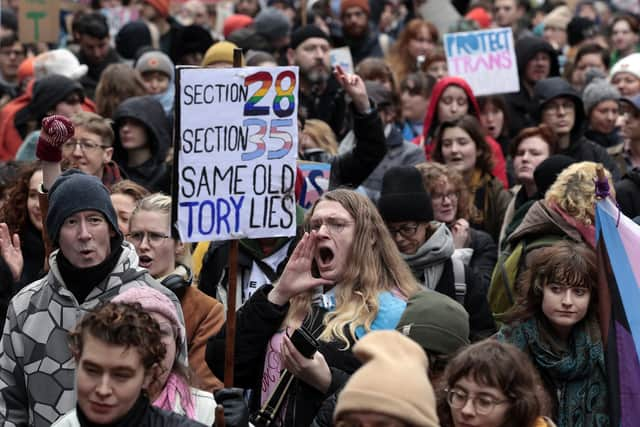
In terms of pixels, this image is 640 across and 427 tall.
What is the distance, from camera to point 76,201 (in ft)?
21.9

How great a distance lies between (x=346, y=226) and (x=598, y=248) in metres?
1.15

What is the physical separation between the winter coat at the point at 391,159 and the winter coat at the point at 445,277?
94.6 inches

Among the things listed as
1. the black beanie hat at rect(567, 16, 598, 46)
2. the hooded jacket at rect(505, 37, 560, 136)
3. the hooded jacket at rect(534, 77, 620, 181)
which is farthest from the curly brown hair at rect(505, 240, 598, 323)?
the black beanie hat at rect(567, 16, 598, 46)

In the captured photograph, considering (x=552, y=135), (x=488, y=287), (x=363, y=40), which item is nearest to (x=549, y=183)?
(x=488, y=287)

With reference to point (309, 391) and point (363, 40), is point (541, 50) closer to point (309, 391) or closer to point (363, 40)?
point (363, 40)

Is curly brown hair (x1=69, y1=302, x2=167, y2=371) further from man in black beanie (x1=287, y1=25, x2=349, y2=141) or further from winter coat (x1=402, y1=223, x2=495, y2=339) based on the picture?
man in black beanie (x1=287, y1=25, x2=349, y2=141)

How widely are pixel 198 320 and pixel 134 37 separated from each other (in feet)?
29.0

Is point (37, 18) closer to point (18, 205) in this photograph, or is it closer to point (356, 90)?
point (356, 90)

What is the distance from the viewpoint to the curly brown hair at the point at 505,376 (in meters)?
5.81

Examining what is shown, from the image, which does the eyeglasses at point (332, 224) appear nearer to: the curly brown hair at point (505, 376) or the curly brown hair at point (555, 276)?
the curly brown hair at point (555, 276)

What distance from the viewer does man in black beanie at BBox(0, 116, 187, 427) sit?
6449mm

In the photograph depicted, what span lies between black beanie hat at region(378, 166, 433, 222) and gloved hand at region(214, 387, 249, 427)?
2599mm

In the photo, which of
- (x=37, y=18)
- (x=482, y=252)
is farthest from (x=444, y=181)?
(x=37, y=18)

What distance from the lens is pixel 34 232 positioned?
8570mm
